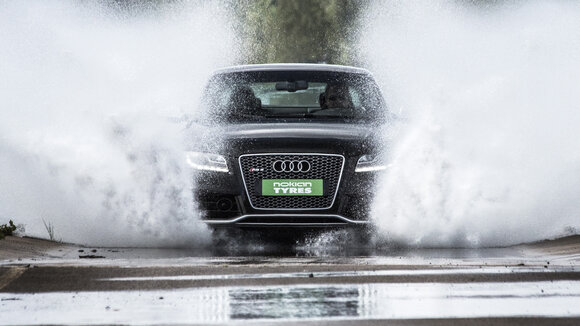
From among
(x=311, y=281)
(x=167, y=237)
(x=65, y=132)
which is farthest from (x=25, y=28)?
(x=311, y=281)

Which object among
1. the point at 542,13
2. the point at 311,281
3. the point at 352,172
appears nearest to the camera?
the point at 311,281

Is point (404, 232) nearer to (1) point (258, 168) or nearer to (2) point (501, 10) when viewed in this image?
(1) point (258, 168)

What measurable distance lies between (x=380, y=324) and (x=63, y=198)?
6.74 m

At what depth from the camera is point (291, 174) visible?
39.7 ft

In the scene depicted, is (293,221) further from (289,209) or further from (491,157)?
(491,157)

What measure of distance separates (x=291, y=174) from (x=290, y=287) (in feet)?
8.39

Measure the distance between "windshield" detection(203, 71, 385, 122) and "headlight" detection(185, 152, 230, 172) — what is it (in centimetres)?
91

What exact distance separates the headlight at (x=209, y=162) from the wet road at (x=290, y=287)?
734 millimetres

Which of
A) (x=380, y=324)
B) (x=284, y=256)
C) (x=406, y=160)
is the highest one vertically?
(x=406, y=160)

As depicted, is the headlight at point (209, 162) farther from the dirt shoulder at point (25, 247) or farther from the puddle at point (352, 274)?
the puddle at point (352, 274)

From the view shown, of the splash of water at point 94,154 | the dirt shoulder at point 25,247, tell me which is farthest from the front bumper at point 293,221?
the dirt shoulder at point 25,247

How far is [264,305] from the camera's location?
28.7 ft

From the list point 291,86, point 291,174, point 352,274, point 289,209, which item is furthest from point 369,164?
point 291,86

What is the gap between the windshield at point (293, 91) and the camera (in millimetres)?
13359
